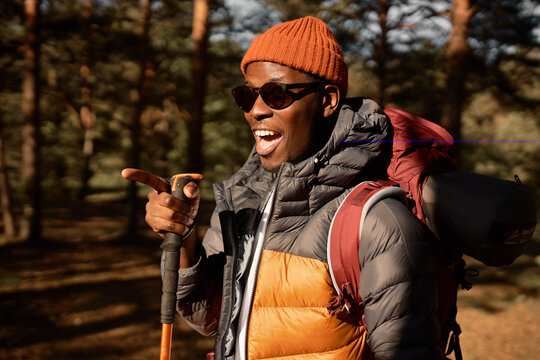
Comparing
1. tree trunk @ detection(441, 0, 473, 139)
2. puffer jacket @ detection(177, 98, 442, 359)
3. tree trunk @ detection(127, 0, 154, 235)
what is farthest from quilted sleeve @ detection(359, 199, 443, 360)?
tree trunk @ detection(127, 0, 154, 235)

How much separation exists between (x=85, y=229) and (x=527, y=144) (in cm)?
1565

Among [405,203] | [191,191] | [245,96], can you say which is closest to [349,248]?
[405,203]

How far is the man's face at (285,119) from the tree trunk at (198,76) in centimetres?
658

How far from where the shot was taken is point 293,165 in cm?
177

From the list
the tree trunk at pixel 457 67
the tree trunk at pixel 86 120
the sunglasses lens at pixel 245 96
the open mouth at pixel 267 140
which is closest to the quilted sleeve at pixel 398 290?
the open mouth at pixel 267 140

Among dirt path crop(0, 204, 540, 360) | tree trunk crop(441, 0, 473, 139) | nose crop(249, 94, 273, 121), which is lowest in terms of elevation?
dirt path crop(0, 204, 540, 360)

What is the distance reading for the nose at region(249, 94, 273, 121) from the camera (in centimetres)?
181

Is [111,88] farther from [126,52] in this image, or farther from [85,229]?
[85,229]

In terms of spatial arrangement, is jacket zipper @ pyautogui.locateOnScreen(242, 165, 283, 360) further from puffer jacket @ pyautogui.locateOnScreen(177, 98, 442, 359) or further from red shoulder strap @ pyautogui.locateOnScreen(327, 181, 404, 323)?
red shoulder strap @ pyautogui.locateOnScreen(327, 181, 404, 323)

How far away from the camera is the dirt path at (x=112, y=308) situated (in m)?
5.81

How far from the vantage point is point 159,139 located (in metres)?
22.2

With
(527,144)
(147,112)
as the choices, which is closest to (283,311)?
(527,144)

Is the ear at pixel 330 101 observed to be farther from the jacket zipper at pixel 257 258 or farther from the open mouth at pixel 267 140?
the jacket zipper at pixel 257 258

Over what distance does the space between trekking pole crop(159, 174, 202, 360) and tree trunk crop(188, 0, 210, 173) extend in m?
6.69
